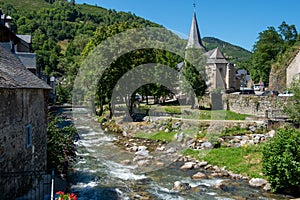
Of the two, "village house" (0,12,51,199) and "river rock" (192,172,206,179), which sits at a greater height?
"village house" (0,12,51,199)

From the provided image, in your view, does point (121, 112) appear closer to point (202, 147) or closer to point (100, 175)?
point (202, 147)

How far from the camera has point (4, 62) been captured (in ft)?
40.2

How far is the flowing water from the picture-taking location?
49.1 ft

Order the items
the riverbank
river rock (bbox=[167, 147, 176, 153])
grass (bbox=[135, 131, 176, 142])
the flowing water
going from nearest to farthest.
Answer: the flowing water → the riverbank → river rock (bbox=[167, 147, 176, 153]) → grass (bbox=[135, 131, 176, 142])

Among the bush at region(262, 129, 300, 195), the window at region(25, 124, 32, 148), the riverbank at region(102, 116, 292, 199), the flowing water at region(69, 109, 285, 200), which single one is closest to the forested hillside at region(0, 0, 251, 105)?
the riverbank at region(102, 116, 292, 199)

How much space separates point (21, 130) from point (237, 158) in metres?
13.8

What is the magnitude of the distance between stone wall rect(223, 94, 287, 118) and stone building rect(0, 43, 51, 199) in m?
23.3

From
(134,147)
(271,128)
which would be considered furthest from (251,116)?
(134,147)

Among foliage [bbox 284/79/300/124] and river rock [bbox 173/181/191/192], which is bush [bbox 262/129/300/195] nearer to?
river rock [bbox 173/181/191/192]

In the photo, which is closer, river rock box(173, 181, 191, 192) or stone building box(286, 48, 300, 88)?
river rock box(173, 181, 191, 192)

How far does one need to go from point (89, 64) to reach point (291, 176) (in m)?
27.2

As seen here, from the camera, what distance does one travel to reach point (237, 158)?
804 inches

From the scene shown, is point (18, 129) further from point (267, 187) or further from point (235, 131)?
point (235, 131)

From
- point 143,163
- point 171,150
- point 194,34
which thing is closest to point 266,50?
point 194,34
